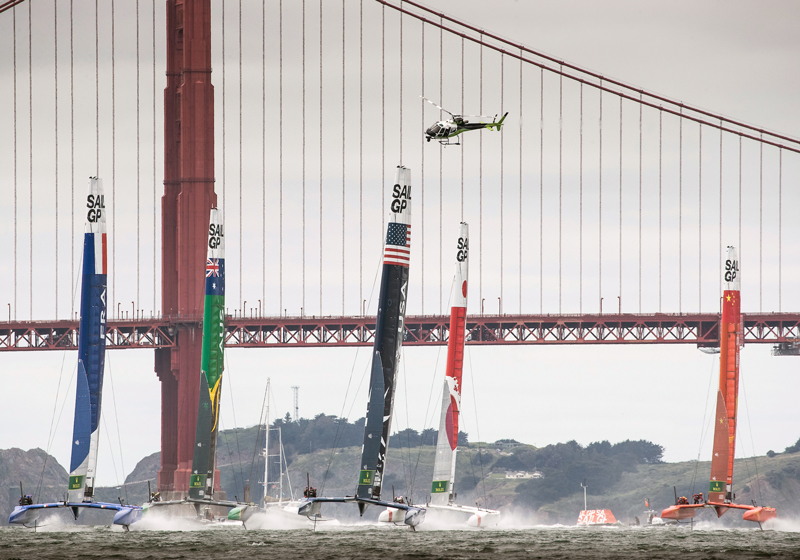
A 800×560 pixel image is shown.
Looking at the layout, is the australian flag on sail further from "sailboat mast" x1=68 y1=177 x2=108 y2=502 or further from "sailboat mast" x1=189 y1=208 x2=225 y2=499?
"sailboat mast" x1=68 y1=177 x2=108 y2=502

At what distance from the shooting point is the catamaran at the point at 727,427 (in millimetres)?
51781

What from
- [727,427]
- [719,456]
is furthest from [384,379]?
[727,427]

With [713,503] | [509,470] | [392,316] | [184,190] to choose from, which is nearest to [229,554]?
[392,316]

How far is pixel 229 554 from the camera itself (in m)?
38.3

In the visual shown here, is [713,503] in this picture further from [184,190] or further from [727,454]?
[184,190]

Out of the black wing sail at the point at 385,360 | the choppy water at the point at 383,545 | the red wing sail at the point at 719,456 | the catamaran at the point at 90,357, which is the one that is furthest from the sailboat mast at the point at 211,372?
the red wing sail at the point at 719,456

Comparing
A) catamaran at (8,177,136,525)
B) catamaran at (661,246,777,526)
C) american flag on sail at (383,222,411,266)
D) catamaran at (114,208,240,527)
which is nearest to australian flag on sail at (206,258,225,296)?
catamaran at (114,208,240,527)

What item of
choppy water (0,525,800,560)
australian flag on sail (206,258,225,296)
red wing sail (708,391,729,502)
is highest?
australian flag on sail (206,258,225,296)

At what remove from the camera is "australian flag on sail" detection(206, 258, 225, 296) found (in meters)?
54.8

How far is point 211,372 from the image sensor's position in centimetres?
5350

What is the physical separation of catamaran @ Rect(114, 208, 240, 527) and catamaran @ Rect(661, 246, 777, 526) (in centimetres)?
1637

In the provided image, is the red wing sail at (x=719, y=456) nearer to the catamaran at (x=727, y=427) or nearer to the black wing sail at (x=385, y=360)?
the catamaran at (x=727, y=427)

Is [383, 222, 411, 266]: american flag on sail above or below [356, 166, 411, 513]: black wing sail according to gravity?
above

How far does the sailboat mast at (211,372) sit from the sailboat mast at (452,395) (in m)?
8.24
